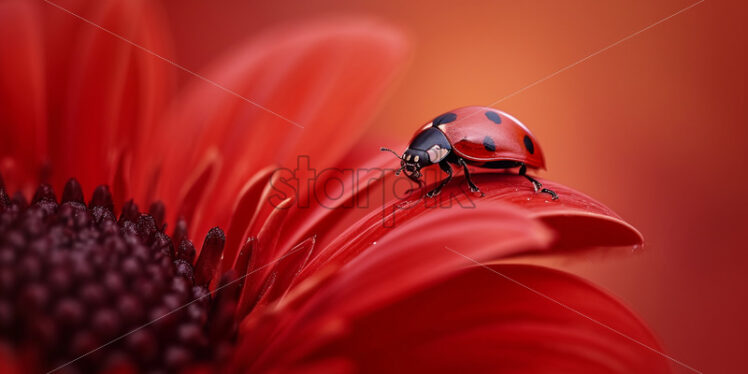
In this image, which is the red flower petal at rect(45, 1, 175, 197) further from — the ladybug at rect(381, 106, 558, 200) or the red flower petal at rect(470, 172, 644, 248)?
the red flower petal at rect(470, 172, 644, 248)

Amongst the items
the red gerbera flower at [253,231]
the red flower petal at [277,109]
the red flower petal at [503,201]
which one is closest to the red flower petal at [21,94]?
the red gerbera flower at [253,231]

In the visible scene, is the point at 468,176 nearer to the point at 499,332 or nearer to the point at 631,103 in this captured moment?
the point at 499,332

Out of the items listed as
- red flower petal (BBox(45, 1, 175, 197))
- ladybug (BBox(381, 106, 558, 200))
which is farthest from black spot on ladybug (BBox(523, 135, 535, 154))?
red flower petal (BBox(45, 1, 175, 197))

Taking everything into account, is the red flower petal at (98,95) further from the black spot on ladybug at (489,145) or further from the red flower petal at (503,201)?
the black spot on ladybug at (489,145)

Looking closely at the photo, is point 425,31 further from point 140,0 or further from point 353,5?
point 140,0

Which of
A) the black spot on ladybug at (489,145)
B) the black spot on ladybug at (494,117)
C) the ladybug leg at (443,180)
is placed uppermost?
the black spot on ladybug at (494,117)

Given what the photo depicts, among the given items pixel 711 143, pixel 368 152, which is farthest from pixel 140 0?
pixel 711 143
